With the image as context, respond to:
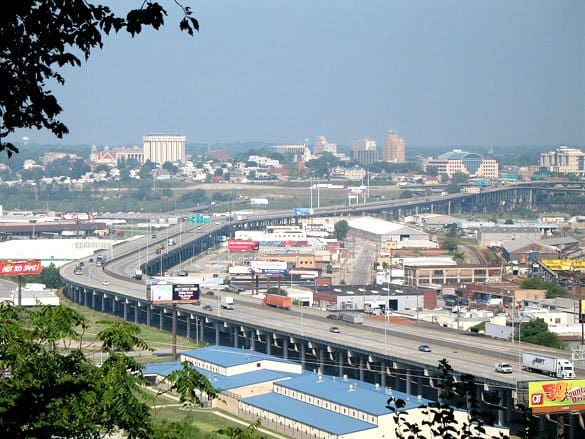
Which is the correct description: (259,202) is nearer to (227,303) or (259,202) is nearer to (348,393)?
(227,303)

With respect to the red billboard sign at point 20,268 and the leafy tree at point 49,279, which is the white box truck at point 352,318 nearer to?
the red billboard sign at point 20,268

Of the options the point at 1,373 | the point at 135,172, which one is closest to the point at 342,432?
the point at 1,373

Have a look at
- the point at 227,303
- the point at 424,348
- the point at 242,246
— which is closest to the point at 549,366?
the point at 424,348

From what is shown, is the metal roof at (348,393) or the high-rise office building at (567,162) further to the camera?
the high-rise office building at (567,162)

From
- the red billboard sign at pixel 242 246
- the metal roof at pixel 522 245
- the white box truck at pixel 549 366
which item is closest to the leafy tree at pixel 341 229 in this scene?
the red billboard sign at pixel 242 246

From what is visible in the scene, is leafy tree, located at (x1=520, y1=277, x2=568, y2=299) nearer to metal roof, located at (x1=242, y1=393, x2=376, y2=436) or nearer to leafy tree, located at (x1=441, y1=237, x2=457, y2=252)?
leafy tree, located at (x1=441, y1=237, x2=457, y2=252)

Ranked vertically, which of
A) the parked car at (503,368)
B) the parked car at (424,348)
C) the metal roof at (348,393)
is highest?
the parked car at (503,368)
